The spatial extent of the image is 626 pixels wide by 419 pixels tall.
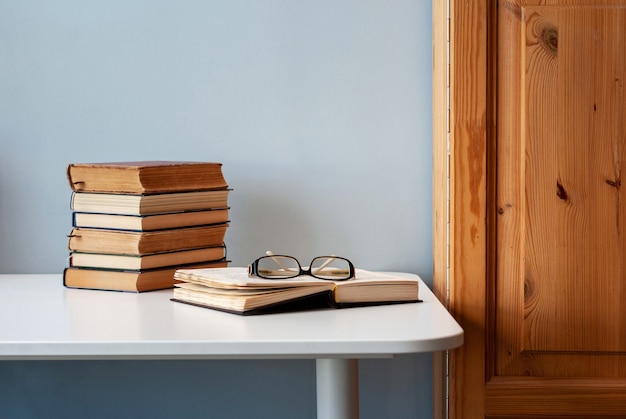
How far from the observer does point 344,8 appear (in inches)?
66.6

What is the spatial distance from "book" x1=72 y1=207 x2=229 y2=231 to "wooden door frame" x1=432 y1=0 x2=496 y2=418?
1.41ft

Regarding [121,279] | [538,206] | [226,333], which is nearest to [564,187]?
[538,206]

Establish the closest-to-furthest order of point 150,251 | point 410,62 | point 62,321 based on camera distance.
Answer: point 62,321 → point 150,251 → point 410,62

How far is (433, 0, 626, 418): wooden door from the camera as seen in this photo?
1.35 metres

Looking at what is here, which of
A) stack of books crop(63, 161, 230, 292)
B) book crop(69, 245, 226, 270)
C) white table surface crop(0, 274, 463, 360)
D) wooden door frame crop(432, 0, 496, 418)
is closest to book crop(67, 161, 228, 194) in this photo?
stack of books crop(63, 161, 230, 292)

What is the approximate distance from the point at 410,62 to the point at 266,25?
0.31 metres

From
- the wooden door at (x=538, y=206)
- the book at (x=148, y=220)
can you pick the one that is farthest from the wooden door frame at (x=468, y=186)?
the book at (x=148, y=220)

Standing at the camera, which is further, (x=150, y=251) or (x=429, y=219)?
(x=429, y=219)

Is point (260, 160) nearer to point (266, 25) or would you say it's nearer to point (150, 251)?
point (266, 25)

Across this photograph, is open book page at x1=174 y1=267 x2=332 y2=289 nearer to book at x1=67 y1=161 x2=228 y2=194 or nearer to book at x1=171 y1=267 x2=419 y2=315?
book at x1=171 y1=267 x2=419 y2=315

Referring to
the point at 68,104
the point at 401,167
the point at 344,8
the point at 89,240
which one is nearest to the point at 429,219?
the point at 401,167

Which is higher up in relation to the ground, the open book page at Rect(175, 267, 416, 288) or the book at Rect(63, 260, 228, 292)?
the open book page at Rect(175, 267, 416, 288)

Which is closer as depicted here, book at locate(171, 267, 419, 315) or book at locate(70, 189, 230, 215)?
book at locate(171, 267, 419, 315)

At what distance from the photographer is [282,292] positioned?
1.20 metres
